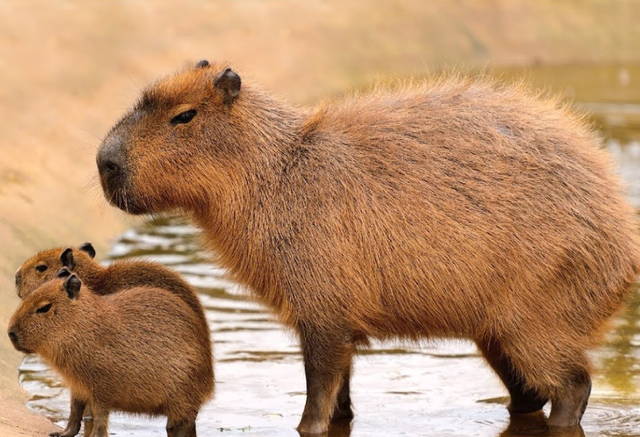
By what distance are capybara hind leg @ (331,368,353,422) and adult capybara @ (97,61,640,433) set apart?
44 centimetres

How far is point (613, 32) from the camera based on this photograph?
24.1 meters

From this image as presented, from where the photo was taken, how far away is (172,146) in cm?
626

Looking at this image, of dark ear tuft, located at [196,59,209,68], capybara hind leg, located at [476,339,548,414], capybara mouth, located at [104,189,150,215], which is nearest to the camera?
capybara mouth, located at [104,189,150,215]

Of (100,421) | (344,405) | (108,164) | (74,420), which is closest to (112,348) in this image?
(100,421)

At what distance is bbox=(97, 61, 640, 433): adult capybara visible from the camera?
6199mm

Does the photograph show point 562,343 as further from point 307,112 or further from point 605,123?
point 605,123

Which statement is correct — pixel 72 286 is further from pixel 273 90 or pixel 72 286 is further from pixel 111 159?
pixel 273 90

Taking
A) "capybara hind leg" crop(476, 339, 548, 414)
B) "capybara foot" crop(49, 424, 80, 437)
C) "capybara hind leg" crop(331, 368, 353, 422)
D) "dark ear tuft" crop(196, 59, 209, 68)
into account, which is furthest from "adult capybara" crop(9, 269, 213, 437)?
"capybara hind leg" crop(476, 339, 548, 414)

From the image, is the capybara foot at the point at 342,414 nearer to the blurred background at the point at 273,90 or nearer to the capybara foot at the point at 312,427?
the blurred background at the point at 273,90

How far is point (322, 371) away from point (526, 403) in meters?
1.32

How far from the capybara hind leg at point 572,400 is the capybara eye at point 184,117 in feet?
7.85

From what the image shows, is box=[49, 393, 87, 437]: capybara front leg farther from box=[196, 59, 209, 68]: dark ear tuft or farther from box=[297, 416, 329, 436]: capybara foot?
box=[196, 59, 209, 68]: dark ear tuft

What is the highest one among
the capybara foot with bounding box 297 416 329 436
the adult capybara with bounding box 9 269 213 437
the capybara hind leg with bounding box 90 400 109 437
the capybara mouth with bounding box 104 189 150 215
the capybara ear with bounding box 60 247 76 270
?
the capybara mouth with bounding box 104 189 150 215

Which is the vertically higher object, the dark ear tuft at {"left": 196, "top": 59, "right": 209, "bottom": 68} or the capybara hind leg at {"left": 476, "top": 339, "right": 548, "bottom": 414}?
the dark ear tuft at {"left": 196, "top": 59, "right": 209, "bottom": 68}
